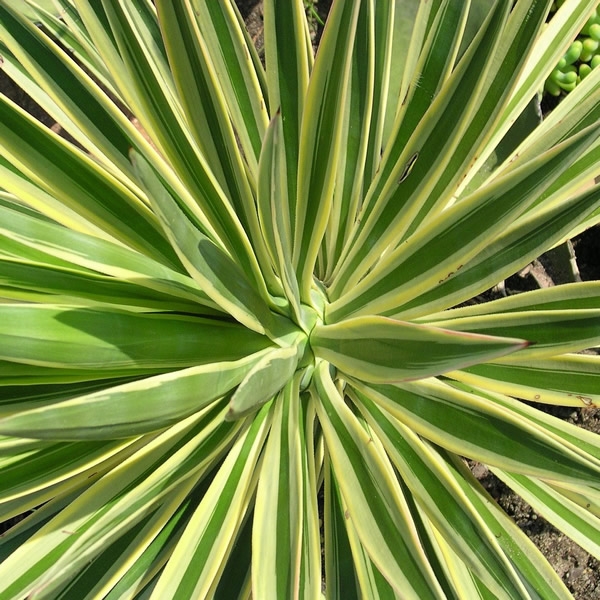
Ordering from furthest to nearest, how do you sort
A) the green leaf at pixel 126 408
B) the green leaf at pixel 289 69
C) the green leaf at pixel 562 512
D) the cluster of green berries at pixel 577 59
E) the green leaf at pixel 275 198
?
the cluster of green berries at pixel 577 59, the green leaf at pixel 562 512, the green leaf at pixel 289 69, the green leaf at pixel 275 198, the green leaf at pixel 126 408

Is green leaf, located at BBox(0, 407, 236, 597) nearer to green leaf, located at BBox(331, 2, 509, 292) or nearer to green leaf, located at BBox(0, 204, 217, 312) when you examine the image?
green leaf, located at BBox(0, 204, 217, 312)

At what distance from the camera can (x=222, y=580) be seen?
931 mm

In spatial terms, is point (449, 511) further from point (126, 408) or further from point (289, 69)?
point (289, 69)

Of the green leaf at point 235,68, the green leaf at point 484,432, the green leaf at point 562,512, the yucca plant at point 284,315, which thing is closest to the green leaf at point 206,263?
the yucca plant at point 284,315

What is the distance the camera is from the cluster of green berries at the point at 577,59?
148 cm

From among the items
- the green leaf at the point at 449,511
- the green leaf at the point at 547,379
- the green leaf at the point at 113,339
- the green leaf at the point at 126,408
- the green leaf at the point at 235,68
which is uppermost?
the green leaf at the point at 235,68

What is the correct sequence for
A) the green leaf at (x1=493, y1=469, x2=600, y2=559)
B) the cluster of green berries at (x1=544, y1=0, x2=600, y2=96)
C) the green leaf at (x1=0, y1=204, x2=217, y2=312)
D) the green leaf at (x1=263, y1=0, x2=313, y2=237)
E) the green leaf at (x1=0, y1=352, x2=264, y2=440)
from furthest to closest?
the cluster of green berries at (x1=544, y1=0, x2=600, y2=96) < the green leaf at (x1=493, y1=469, x2=600, y2=559) < the green leaf at (x1=263, y1=0, x2=313, y2=237) < the green leaf at (x1=0, y1=204, x2=217, y2=312) < the green leaf at (x1=0, y1=352, x2=264, y2=440)

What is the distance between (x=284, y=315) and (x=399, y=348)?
0.87 feet

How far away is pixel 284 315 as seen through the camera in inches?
33.0

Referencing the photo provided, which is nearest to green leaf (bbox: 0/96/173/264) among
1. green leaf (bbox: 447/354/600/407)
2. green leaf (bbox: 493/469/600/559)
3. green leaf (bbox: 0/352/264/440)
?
green leaf (bbox: 0/352/264/440)

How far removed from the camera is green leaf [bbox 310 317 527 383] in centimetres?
52

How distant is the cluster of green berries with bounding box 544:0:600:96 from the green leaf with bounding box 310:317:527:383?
113 centimetres

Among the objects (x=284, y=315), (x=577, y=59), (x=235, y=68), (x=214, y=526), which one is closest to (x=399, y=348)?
(x=284, y=315)

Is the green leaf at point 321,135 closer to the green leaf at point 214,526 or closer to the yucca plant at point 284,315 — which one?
the yucca plant at point 284,315
